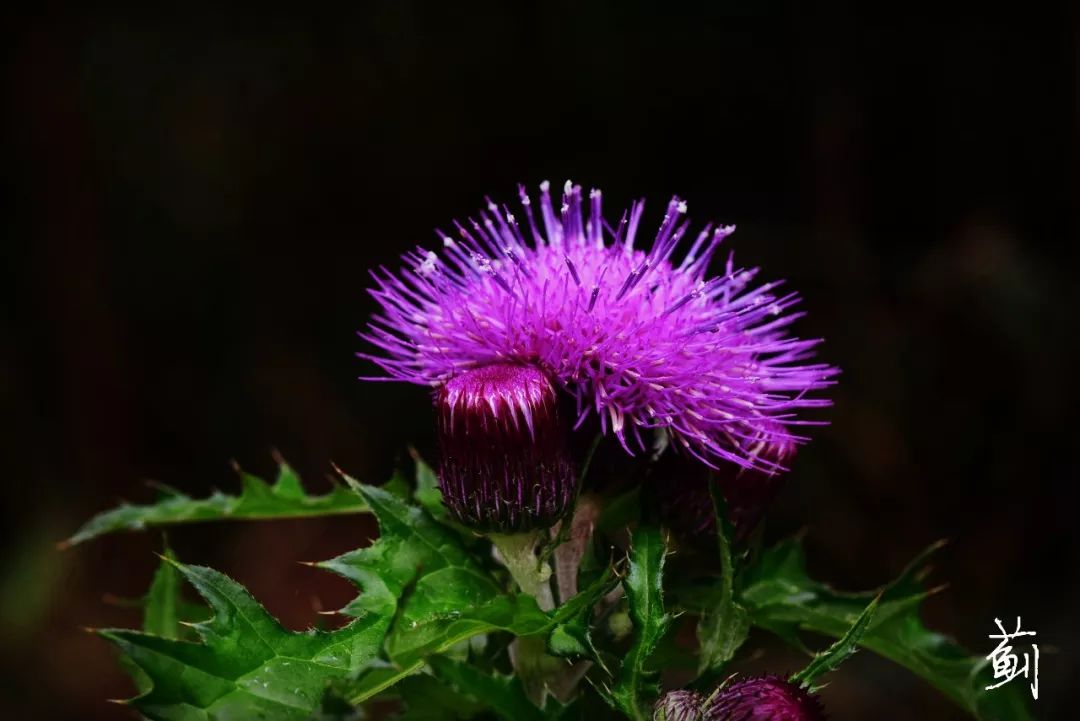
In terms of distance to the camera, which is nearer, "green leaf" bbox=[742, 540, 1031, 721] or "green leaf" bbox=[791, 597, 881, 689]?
"green leaf" bbox=[791, 597, 881, 689]

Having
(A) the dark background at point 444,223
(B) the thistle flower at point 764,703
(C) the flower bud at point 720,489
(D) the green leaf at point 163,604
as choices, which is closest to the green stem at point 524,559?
(C) the flower bud at point 720,489

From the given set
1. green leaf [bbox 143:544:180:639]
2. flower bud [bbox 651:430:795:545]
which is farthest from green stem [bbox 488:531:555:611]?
green leaf [bbox 143:544:180:639]

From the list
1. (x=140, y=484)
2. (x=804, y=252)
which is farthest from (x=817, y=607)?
(x=140, y=484)

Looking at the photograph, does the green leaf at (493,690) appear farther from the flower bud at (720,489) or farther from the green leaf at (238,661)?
the flower bud at (720,489)

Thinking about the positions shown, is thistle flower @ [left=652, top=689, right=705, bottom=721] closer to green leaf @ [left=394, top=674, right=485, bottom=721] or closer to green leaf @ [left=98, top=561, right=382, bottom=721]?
green leaf @ [left=394, top=674, right=485, bottom=721]

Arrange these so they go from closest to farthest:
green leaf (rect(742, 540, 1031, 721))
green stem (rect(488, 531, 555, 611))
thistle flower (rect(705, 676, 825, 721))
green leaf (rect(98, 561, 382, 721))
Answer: green leaf (rect(98, 561, 382, 721))
thistle flower (rect(705, 676, 825, 721))
green stem (rect(488, 531, 555, 611))
green leaf (rect(742, 540, 1031, 721))

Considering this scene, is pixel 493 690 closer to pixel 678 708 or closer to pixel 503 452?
pixel 678 708
